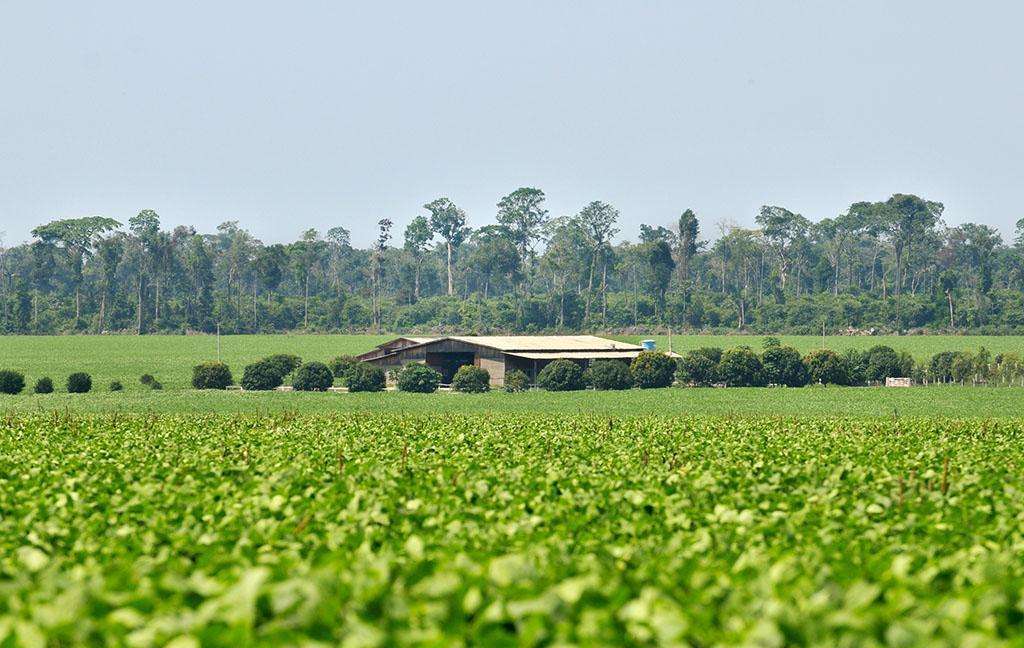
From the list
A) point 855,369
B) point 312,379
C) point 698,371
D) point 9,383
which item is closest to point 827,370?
point 855,369

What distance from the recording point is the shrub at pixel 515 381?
72.2 meters

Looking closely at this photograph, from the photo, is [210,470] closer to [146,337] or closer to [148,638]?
[148,638]

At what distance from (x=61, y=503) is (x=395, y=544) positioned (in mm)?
4403

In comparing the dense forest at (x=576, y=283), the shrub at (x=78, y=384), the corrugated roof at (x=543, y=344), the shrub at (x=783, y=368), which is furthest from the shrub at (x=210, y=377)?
the dense forest at (x=576, y=283)

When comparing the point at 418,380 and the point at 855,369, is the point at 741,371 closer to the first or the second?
the point at 855,369

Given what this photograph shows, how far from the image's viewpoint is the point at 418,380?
2822 inches

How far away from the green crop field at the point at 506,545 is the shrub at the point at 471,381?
47459 millimetres

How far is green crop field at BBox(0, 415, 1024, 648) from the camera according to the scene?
6.25m

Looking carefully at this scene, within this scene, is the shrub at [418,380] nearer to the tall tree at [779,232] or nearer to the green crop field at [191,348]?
the green crop field at [191,348]

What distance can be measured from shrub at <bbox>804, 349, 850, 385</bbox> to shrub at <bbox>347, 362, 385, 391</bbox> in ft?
91.1

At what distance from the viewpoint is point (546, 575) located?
784 cm

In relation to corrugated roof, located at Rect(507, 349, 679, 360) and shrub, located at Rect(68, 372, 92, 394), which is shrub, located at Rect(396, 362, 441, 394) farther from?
shrub, located at Rect(68, 372, 92, 394)

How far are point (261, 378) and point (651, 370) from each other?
945 inches

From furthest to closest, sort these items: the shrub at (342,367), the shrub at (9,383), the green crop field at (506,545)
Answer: the shrub at (342,367), the shrub at (9,383), the green crop field at (506,545)
